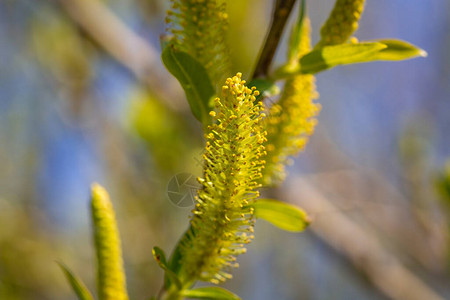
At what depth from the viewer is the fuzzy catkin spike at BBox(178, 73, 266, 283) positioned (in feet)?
2.02

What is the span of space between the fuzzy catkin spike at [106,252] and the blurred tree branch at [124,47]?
1.20m

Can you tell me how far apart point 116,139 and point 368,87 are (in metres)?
1.76

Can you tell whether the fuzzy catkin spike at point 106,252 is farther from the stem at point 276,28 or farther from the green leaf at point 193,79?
the stem at point 276,28

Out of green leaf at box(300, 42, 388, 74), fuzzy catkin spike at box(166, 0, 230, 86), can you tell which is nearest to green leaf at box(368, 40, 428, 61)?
green leaf at box(300, 42, 388, 74)

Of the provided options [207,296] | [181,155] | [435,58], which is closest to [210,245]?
[207,296]

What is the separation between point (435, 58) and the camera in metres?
3.27

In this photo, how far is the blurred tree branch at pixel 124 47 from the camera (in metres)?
1.97

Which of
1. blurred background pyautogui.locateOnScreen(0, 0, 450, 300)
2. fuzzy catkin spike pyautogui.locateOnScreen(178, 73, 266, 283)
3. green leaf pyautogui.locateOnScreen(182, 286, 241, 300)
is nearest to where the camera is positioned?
fuzzy catkin spike pyautogui.locateOnScreen(178, 73, 266, 283)

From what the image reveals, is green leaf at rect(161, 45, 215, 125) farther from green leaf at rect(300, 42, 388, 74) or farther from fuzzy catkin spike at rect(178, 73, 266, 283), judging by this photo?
green leaf at rect(300, 42, 388, 74)

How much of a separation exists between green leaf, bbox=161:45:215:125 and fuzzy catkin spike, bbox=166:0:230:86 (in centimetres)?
6

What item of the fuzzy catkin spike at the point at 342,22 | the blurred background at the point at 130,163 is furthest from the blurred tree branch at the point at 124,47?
the fuzzy catkin spike at the point at 342,22

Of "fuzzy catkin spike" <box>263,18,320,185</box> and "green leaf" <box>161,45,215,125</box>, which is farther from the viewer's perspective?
"fuzzy catkin spike" <box>263,18,320,185</box>

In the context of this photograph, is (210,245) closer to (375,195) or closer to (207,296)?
(207,296)

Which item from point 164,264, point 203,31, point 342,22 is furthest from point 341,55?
point 164,264
